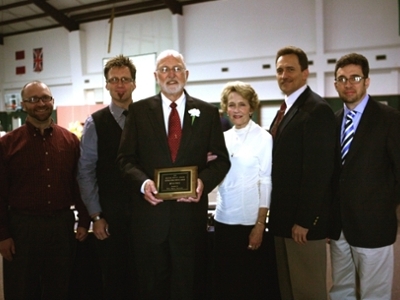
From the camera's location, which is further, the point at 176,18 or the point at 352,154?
the point at 176,18

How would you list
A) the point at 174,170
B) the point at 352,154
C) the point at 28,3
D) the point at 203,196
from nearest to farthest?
the point at 174,170 < the point at 203,196 < the point at 352,154 < the point at 28,3

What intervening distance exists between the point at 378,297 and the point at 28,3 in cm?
1390

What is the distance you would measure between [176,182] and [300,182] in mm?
827

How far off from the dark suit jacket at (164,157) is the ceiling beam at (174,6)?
10218 millimetres

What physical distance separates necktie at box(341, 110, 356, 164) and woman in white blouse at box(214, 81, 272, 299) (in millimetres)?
471

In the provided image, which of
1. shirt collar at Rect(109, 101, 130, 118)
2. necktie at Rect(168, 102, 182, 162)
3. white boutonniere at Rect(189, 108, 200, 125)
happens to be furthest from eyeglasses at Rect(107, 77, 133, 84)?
white boutonniere at Rect(189, 108, 200, 125)

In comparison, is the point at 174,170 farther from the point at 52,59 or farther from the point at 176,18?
the point at 52,59

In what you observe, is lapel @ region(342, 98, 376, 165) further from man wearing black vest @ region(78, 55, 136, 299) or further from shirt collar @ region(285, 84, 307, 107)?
man wearing black vest @ region(78, 55, 136, 299)

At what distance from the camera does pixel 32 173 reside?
2.46m

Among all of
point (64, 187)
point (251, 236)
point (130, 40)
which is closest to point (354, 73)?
point (251, 236)

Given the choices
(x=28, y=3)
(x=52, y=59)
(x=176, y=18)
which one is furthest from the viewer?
(x=52, y=59)

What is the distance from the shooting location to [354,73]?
2.49m

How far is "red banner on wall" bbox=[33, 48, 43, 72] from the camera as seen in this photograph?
15180 mm

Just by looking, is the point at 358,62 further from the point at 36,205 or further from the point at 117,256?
the point at 36,205
